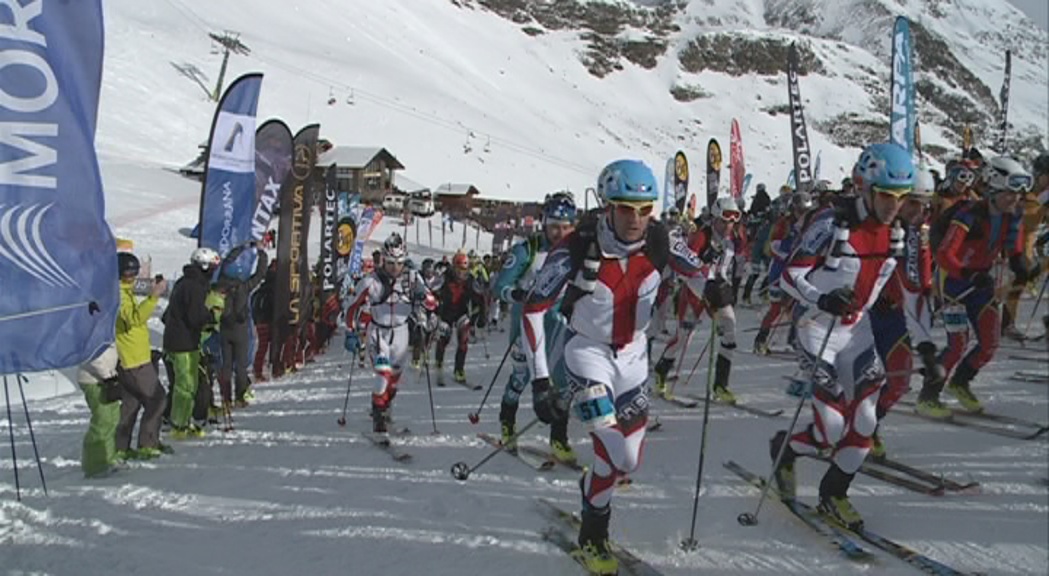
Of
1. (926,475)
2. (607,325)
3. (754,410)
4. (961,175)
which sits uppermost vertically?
(961,175)

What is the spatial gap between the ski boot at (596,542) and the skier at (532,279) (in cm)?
184

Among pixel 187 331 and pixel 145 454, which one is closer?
pixel 145 454

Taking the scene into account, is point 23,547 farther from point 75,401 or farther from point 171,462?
point 75,401

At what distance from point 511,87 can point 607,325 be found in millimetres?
111067

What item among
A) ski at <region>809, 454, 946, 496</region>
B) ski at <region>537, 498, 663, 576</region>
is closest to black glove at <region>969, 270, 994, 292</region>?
ski at <region>809, 454, 946, 496</region>

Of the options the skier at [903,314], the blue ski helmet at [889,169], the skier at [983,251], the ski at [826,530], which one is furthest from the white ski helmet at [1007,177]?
the ski at [826,530]

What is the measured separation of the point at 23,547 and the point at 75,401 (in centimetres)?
666

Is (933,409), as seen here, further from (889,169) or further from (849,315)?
(889,169)

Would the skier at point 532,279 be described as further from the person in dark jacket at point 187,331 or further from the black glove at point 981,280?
the black glove at point 981,280

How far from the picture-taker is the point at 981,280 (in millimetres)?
7164

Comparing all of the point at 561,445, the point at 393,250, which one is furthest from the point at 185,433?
the point at 561,445

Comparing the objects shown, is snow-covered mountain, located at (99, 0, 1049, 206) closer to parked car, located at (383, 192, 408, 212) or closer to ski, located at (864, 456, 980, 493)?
parked car, located at (383, 192, 408, 212)

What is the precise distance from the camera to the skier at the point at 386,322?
8.63 metres

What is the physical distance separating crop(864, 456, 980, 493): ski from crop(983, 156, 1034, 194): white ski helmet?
2.79 meters
